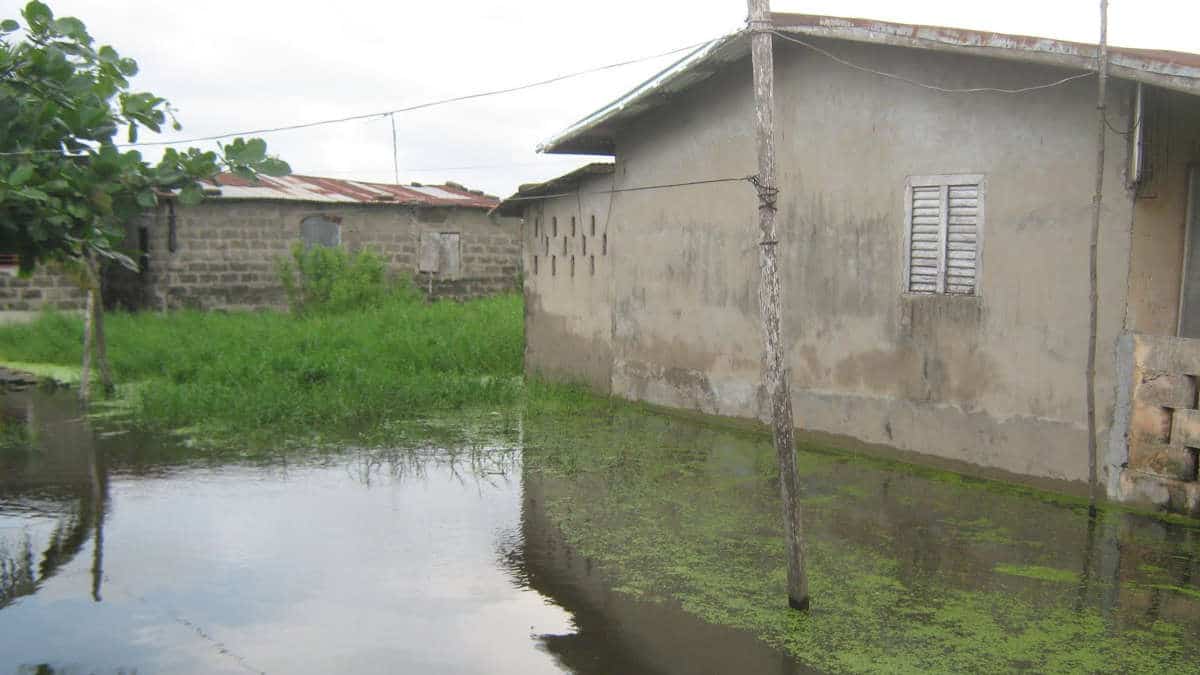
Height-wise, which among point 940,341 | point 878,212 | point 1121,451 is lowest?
point 1121,451

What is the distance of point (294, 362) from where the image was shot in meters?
13.8

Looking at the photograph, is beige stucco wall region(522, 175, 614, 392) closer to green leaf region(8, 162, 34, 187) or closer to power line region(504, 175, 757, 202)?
power line region(504, 175, 757, 202)

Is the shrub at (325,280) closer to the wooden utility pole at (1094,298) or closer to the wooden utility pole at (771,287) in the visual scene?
the wooden utility pole at (1094,298)

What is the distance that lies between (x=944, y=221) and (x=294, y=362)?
861 cm

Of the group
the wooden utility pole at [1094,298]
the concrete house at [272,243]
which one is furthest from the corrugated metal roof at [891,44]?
the concrete house at [272,243]

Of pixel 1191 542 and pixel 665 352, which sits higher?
pixel 665 352

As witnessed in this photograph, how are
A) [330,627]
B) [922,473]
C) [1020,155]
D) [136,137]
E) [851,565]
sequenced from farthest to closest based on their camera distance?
[922,473]
[1020,155]
[851,565]
[330,627]
[136,137]

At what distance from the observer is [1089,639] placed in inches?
203

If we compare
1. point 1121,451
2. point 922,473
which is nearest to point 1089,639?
point 1121,451

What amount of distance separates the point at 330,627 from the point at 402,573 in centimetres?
95

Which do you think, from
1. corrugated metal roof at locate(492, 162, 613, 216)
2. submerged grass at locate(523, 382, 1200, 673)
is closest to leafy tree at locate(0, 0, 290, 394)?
submerged grass at locate(523, 382, 1200, 673)

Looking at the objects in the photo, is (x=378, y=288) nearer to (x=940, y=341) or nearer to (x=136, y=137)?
(x=940, y=341)

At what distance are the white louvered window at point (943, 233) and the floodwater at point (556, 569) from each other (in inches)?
64.9

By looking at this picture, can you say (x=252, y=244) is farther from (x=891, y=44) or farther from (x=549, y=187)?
(x=891, y=44)
